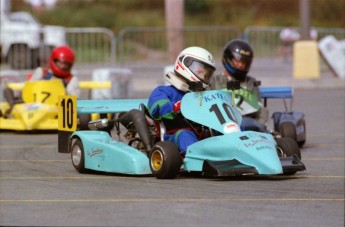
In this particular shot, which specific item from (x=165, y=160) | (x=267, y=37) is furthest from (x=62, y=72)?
(x=267, y=37)

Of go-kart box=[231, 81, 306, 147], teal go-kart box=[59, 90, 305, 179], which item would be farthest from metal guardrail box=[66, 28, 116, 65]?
teal go-kart box=[59, 90, 305, 179]

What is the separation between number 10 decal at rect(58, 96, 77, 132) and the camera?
12.1 m

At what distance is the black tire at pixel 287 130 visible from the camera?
13852 mm

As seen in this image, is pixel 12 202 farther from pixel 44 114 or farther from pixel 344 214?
pixel 44 114

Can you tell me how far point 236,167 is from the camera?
10430 mm

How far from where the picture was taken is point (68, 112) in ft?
39.8

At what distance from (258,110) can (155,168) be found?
3.38 meters

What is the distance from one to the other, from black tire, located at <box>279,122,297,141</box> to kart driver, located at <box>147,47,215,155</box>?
7.83 feet

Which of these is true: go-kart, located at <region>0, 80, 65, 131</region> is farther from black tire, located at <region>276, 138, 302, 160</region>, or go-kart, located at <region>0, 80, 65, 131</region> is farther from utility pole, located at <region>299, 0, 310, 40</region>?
utility pole, located at <region>299, 0, 310, 40</region>

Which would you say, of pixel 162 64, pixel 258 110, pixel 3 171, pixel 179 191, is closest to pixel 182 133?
pixel 179 191

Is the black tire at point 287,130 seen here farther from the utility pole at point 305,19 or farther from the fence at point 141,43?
the utility pole at point 305,19

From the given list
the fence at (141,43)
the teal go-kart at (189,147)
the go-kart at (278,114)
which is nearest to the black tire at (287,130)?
the go-kart at (278,114)

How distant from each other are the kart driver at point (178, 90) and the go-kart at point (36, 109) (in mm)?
5021

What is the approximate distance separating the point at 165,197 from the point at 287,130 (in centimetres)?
444
